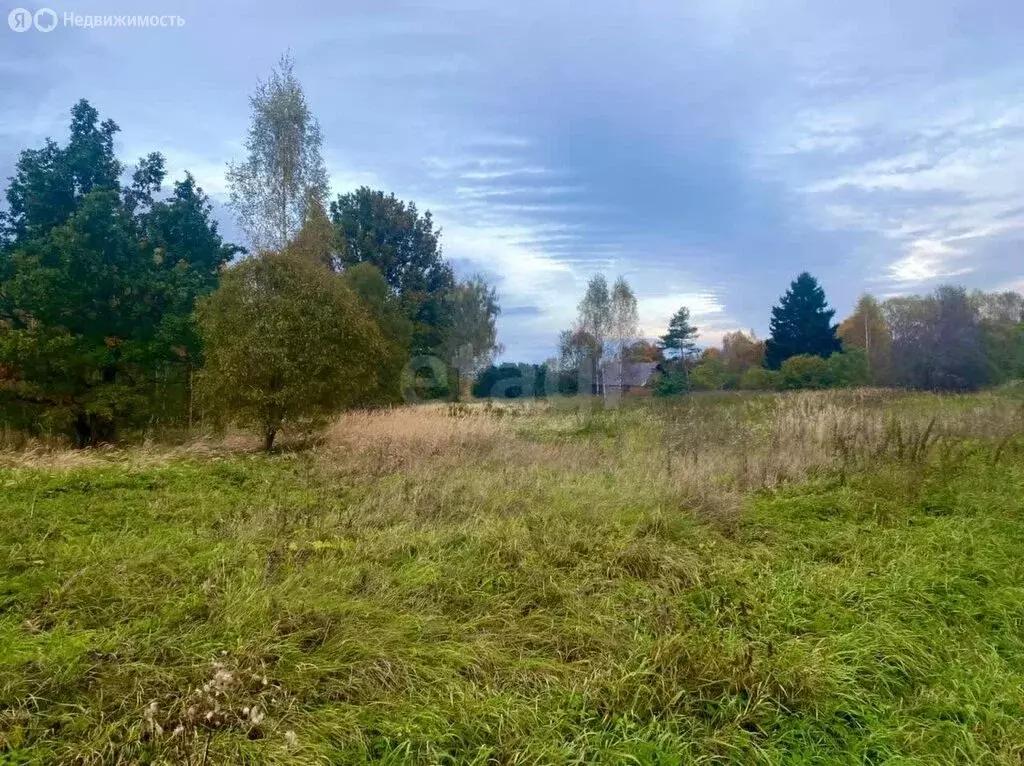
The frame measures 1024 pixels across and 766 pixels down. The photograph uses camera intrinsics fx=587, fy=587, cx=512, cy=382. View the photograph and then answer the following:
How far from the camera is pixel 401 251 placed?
1156 inches

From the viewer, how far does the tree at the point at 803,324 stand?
33094mm

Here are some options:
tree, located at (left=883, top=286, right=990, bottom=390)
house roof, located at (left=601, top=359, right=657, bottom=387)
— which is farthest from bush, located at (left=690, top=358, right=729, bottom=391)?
tree, located at (left=883, top=286, right=990, bottom=390)

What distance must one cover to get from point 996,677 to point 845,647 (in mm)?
615

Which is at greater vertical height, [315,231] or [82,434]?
[315,231]

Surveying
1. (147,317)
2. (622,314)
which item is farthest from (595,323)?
(147,317)

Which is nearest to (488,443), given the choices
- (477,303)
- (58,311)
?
(58,311)

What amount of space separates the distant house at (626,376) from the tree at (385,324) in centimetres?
1316

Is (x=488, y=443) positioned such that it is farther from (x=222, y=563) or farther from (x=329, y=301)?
(x=222, y=563)

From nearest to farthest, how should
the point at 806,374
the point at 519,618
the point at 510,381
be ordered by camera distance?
the point at 519,618
the point at 806,374
the point at 510,381

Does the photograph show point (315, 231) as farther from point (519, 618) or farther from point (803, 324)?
point (803, 324)

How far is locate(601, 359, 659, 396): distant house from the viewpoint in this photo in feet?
102

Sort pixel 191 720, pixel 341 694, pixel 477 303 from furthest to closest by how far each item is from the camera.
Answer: pixel 477 303, pixel 341 694, pixel 191 720

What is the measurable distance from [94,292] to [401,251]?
19.4 meters

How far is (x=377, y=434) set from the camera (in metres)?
10.7
